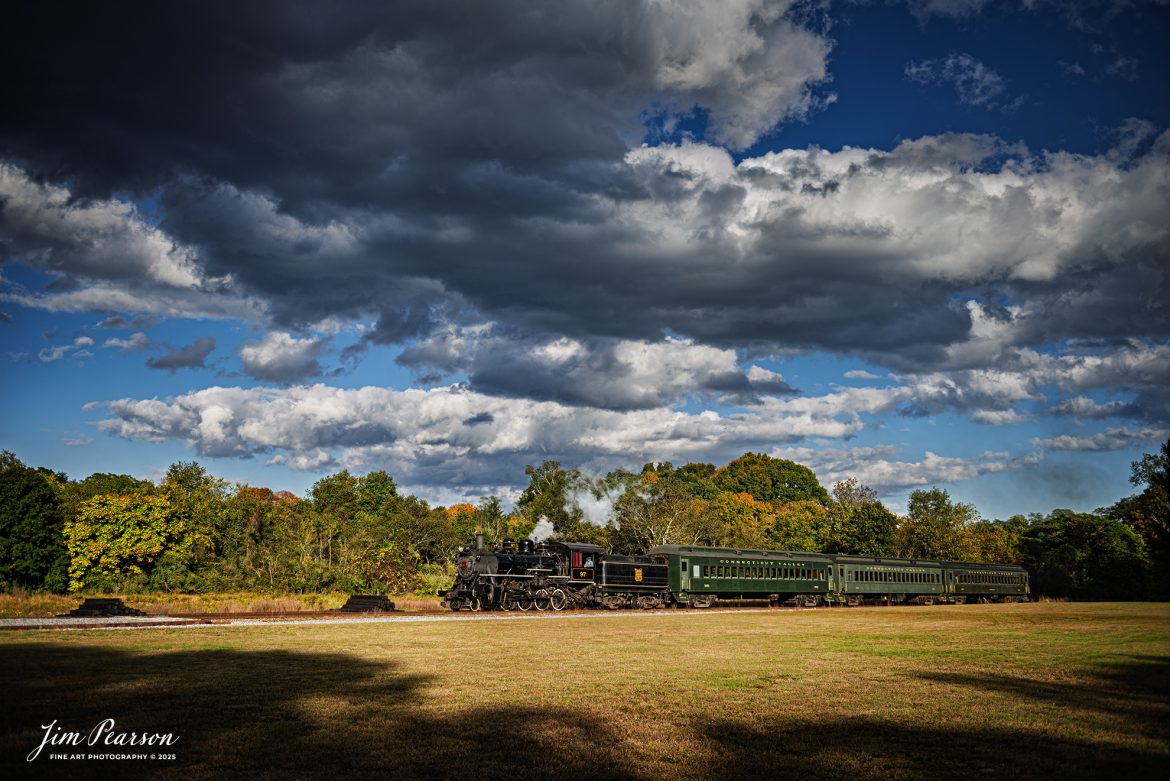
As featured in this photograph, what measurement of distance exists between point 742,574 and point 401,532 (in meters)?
55.9

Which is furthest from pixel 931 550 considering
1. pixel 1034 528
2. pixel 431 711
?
pixel 431 711

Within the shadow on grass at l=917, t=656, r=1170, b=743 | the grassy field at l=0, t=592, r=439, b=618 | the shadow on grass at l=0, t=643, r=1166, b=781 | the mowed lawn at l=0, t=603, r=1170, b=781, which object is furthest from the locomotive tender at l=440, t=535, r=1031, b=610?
the shadow on grass at l=917, t=656, r=1170, b=743

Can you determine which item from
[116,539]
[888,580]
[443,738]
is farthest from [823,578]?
[443,738]

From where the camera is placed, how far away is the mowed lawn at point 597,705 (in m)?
10.9

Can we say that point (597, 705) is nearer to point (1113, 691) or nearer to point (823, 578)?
point (1113, 691)

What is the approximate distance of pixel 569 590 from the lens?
4900 cm

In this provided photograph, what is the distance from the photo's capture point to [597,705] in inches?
588

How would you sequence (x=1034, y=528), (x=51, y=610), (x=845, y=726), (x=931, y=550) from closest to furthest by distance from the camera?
1. (x=845, y=726)
2. (x=51, y=610)
3. (x=931, y=550)
4. (x=1034, y=528)

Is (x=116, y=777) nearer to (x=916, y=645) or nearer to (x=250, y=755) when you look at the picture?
(x=250, y=755)

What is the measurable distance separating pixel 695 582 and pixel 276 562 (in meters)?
28.7

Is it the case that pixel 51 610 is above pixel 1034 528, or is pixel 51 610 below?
below
